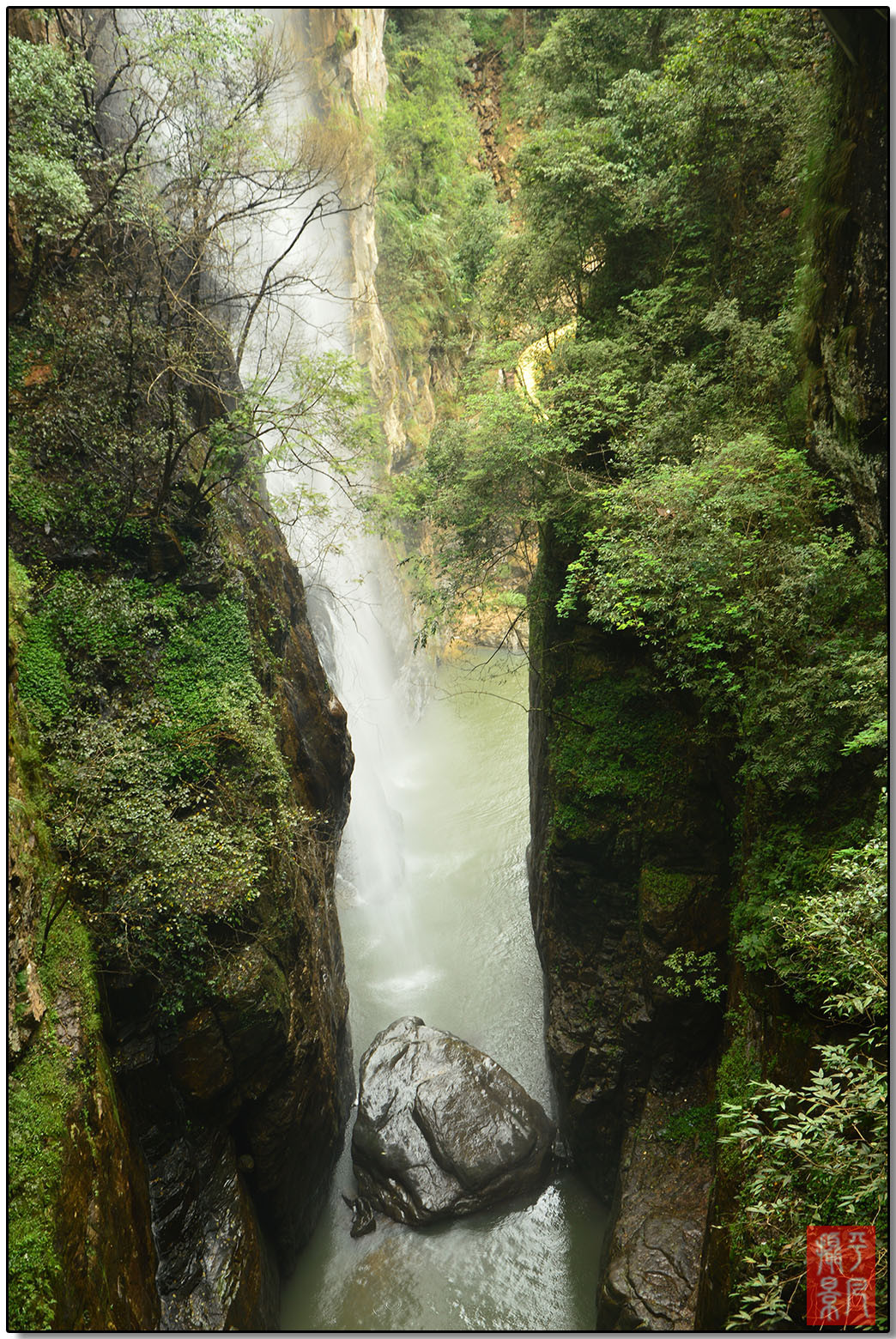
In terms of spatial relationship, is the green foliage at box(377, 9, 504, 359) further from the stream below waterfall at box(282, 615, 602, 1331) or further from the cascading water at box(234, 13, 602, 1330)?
the stream below waterfall at box(282, 615, 602, 1331)

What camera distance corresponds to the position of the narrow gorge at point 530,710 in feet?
16.2

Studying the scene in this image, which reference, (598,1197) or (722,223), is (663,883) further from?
(722,223)

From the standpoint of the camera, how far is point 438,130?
66.3 feet

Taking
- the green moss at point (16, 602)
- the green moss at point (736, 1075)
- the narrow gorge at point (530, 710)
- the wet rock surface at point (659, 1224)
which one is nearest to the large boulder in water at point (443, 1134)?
the narrow gorge at point (530, 710)

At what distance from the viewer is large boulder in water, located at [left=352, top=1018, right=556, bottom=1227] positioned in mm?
9102

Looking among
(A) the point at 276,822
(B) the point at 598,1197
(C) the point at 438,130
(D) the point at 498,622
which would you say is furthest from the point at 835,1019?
(C) the point at 438,130

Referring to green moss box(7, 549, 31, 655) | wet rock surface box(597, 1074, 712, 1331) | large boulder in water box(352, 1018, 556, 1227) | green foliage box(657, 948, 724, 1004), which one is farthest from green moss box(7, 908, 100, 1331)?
large boulder in water box(352, 1018, 556, 1227)

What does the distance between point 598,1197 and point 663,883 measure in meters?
4.73

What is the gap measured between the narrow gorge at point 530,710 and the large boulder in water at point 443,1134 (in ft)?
0.17

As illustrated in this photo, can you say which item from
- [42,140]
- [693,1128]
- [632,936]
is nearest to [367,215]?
[42,140]

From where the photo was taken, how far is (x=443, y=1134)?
944 cm

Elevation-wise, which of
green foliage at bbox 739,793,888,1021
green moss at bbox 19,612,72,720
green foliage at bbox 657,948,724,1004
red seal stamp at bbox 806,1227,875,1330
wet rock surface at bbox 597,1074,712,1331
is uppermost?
green moss at bbox 19,612,72,720

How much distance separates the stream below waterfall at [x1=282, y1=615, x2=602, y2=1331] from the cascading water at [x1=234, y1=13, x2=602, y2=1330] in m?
0.03

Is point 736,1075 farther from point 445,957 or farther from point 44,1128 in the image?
point 445,957
